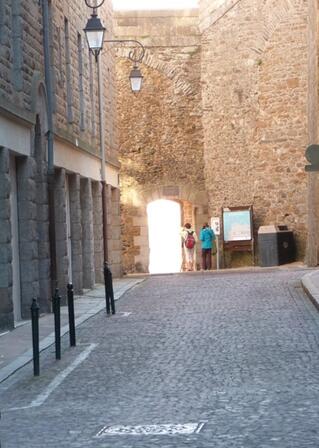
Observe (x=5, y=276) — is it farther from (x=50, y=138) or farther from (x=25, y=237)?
(x=50, y=138)

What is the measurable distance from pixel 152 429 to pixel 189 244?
29620 mm

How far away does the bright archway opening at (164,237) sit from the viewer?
44312 millimetres

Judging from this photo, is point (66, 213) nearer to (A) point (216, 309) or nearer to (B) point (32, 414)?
(A) point (216, 309)

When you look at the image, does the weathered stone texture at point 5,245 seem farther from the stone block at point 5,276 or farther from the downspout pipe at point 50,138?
the downspout pipe at point 50,138

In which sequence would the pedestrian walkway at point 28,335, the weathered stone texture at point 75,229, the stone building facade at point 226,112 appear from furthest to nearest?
1. the stone building facade at point 226,112
2. the weathered stone texture at point 75,229
3. the pedestrian walkway at point 28,335

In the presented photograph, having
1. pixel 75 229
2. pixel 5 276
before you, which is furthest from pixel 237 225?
pixel 5 276

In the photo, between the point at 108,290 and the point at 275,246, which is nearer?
the point at 108,290

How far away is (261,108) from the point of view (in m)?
35.3

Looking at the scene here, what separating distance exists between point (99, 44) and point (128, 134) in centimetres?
1830

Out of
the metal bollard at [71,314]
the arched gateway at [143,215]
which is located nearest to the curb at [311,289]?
the metal bollard at [71,314]

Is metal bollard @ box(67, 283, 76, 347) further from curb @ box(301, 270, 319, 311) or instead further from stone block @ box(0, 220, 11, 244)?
curb @ box(301, 270, 319, 311)

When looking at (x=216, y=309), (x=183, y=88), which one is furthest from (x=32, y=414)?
(x=183, y=88)

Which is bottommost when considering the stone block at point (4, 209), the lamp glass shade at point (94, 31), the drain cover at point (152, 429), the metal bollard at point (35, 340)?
the drain cover at point (152, 429)

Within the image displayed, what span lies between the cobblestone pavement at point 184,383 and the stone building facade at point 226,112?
16.5 m
